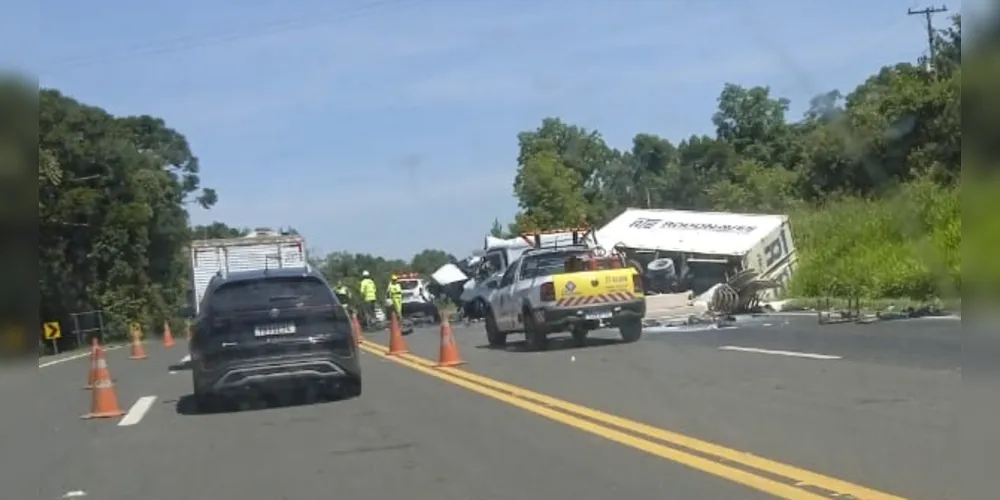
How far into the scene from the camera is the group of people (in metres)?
34.4

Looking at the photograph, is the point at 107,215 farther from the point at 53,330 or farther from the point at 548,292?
the point at 53,330

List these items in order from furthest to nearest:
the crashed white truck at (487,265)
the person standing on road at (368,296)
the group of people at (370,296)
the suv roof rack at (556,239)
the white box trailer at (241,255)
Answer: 1. the white box trailer at (241,255)
2. the person standing on road at (368,296)
3. the crashed white truck at (487,265)
4. the group of people at (370,296)
5. the suv roof rack at (556,239)

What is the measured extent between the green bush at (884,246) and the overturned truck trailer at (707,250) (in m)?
1.01

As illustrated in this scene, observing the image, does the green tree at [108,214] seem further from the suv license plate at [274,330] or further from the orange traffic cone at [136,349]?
the suv license plate at [274,330]

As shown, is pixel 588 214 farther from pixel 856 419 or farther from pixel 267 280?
pixel 856 419

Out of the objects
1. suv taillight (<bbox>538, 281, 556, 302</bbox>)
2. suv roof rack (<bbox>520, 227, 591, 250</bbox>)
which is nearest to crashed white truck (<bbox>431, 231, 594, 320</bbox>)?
suv roof rack (<bbox>520, 227, 591, 250</bbox>)

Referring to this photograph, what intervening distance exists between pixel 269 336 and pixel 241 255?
23.9m

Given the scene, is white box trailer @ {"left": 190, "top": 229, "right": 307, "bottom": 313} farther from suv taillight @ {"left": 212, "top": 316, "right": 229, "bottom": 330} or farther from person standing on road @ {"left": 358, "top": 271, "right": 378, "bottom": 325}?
suv taillight @ {"left": 212, "top": 316, "right": 229, "bottom": 330}

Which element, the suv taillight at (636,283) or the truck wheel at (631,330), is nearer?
the suv taillight at (636,283)

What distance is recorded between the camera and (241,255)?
128ft

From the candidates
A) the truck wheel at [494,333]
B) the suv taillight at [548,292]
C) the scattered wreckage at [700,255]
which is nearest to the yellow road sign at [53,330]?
the suv taillight at [548,292]

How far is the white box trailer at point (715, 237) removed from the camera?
32750mm

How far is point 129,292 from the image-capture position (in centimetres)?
3325

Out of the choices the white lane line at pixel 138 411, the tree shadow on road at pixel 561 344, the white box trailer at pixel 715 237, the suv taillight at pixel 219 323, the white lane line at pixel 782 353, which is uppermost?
the white box trailer at pixel 715 237
